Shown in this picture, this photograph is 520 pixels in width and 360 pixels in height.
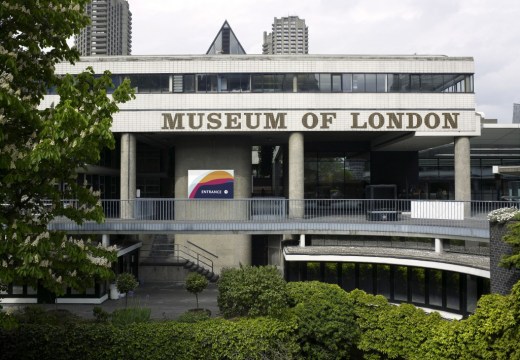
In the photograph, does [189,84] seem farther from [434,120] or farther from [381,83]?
[434,120]

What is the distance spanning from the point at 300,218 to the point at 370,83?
9138mm

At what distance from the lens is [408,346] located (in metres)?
13.3

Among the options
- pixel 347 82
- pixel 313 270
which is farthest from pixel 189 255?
pixel 347 82

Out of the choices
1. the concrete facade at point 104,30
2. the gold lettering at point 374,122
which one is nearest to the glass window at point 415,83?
the gold lettering at point 374,122

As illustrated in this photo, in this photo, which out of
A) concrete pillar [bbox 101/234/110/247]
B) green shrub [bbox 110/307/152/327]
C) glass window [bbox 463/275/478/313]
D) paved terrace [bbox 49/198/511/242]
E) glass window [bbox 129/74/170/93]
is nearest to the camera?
green shrub [bbox 110/307/152/327]

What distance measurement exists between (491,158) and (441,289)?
24.0 m

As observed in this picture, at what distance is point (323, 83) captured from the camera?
2541 cm

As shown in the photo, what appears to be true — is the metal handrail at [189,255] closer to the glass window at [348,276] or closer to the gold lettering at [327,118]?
the glass window at [348,276]

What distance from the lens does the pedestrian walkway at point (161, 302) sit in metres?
19.9

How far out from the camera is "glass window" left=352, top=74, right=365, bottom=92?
83.1ft

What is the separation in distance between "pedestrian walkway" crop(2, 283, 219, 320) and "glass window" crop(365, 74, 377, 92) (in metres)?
15.0

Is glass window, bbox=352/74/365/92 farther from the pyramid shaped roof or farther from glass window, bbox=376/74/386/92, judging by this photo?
the pyramid shaped roof

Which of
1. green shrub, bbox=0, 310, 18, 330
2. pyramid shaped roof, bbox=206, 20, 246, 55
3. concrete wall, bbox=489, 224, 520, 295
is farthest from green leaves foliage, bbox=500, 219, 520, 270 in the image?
pyramid shaped roof, bbox=206, 20, 246, 55

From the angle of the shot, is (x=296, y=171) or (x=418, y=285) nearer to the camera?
(x=418, y=285)
